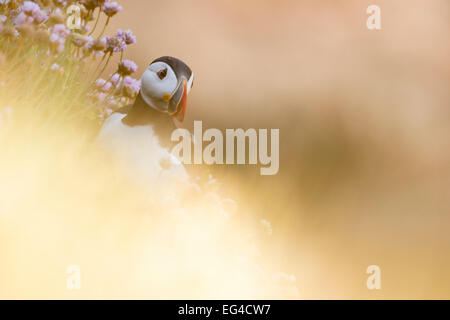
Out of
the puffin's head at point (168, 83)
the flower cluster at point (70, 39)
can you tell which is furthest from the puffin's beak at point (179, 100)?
the flower cluster at point (70, 39)

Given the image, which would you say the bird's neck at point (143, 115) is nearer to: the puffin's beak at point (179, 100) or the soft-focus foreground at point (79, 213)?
the puffin's beak at point (179, 100)

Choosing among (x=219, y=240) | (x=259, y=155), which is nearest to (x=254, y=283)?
(x=219, y=240)

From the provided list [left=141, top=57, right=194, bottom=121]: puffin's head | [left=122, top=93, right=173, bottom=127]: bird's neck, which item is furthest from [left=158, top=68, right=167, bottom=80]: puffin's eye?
[left=122, top=93, right=173, bottom=127]: bird's neck

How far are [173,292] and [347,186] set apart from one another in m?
1.03

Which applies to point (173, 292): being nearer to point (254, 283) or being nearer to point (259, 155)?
point (254, 283)

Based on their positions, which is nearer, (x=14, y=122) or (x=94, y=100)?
(x=14, y=122)

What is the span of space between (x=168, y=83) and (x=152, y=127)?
0.50 feet

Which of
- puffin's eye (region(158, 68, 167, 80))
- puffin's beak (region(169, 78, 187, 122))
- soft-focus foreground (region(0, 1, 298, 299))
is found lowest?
soft-focus foreground (region(0, 1, 298, 299))

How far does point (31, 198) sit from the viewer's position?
1.03 metres

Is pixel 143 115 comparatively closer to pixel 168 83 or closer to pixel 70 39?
pixel 168 83

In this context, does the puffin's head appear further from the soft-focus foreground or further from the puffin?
the soft-focus foreground

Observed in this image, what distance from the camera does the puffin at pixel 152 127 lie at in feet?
4.46

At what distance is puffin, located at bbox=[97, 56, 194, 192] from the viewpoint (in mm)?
1358
